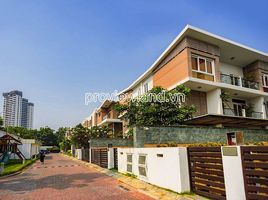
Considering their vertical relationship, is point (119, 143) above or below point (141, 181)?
above

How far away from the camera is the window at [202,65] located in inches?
766

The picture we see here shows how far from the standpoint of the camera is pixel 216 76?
793 inches

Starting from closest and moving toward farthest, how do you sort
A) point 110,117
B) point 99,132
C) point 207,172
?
point 207,172
point 99,132
point 110,117

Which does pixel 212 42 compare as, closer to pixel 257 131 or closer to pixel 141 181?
pixel 257 131

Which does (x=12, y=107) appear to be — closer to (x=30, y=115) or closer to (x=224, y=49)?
(x=30, y=115)

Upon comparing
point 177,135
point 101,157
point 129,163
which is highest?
point 177,135

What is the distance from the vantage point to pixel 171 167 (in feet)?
26.6

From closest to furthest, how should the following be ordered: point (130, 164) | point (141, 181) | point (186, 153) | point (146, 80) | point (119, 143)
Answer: point (186, 153) → point (141, 181) → point (130, 164) → point (119, 143) → point (146, 80)

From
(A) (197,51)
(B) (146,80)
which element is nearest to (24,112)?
(B) (146,80)

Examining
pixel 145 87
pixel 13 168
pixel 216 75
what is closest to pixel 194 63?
pixel 216 75

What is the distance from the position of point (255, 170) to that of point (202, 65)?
15838 mm

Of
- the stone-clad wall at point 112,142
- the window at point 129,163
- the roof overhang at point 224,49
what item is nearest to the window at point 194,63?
the roof overhang at point 224,49

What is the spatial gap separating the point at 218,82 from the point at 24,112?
131938 mm

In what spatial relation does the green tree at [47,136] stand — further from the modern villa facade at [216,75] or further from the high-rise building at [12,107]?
the modern villa facade at [216,75]
